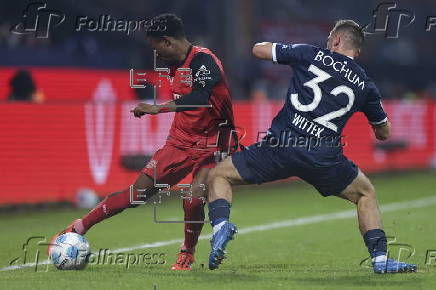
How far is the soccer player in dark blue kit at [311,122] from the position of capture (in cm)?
855

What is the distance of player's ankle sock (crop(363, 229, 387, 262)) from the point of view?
8.77 m

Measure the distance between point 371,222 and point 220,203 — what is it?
4.19 feet

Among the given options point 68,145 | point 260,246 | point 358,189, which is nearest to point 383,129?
point 358,189

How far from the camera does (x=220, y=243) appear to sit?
8.15 m

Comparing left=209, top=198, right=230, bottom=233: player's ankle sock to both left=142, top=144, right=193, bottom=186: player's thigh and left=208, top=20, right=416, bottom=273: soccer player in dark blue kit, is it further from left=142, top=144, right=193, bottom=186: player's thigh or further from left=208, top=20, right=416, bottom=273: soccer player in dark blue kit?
left=142, top=144, right=193, bottom=186: player's thigh

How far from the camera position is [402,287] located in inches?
323

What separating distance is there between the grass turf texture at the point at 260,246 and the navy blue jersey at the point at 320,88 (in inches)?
49.4

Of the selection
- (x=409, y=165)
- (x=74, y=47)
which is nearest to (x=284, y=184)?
(x=409, y=165)

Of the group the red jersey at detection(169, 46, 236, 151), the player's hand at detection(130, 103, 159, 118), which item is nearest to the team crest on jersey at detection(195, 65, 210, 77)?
the red jersey at detection(169, 46, 236, 151)

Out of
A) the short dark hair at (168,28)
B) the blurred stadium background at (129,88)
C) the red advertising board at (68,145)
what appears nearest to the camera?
the short dark hair at (168,28)

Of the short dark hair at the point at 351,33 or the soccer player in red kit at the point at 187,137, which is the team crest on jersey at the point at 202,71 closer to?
the soccer player in red kit at the point at 187,137

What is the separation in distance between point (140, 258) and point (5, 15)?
44.6ft

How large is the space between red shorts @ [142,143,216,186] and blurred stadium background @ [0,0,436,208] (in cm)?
577

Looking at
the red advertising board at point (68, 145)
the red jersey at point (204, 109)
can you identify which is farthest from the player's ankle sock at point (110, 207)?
the red advertising board at point (68, 145)
